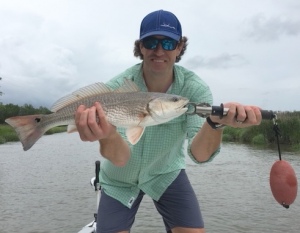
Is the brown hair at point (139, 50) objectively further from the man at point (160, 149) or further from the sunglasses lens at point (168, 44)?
the sunglasses lens at point (168, 44)

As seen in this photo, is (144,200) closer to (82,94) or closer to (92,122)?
(82,94)

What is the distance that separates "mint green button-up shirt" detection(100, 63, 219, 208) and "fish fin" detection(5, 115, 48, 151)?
0.99 m

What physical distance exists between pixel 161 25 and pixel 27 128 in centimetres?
160

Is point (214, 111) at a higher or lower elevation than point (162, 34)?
lower

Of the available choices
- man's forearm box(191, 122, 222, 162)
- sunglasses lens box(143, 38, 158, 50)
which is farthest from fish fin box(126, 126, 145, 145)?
sunglasses lens box(143, 38, 158, 50)

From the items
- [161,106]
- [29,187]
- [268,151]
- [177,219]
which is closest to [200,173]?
[29,187]

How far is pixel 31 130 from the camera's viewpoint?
10.8ft

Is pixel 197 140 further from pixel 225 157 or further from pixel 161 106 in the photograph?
pixel 225 157

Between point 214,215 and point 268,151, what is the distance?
15979 millimetres

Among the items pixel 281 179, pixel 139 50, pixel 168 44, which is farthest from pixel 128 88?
pixel 281 179

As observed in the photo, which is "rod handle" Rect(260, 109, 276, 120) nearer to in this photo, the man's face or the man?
the man

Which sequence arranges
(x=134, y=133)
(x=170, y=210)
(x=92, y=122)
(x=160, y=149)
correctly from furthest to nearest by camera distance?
(x=170, y=210)
(x=160, y=149)
(x=134, y=133)
(x=92, y=122)

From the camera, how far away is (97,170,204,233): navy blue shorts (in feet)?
13.9

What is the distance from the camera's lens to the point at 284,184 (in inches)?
131
